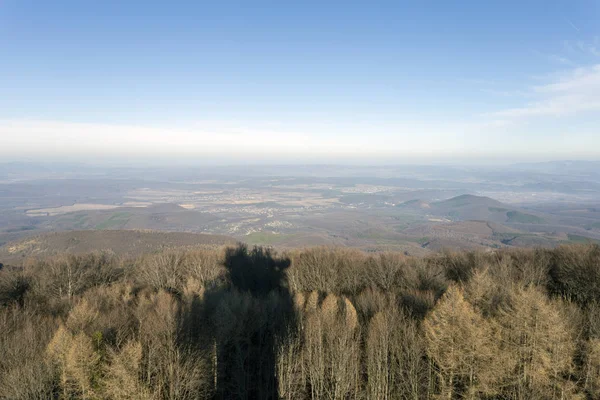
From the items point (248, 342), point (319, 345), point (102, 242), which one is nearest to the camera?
point (319, 345)

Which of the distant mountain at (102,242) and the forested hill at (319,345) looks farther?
the distant mountain at (102,242)

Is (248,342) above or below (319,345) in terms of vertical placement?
below

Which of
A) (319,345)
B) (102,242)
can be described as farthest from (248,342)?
(102,242)

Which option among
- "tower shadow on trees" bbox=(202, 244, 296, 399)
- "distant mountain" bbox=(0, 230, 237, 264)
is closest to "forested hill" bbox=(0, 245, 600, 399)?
"tower shadow on trees" bbox=(202, 244, 296, 399)

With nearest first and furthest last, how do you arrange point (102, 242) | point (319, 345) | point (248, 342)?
point (319, 345), point (248, 342), point (102, 242)

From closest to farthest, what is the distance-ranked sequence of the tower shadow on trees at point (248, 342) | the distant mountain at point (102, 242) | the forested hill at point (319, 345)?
the forested hill at point (319, 345) → the tower shadow on trees at point (248, 342) → the distant mountain at point (102, 242)

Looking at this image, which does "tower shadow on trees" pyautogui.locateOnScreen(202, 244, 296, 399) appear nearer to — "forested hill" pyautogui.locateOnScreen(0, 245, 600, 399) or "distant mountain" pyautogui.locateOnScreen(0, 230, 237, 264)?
"forested hill" pyautogui.locateOnScreen(0, 245, 600, 399)

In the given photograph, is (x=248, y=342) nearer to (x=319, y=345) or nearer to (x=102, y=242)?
(x=319, y=345)

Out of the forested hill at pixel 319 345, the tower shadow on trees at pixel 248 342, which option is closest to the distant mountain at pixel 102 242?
the forested hill at pixel 319 345

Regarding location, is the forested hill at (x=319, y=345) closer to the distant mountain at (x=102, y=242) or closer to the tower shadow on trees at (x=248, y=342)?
the tower shadow on trees at (x=248, y=342)

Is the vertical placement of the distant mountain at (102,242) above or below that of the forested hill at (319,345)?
below

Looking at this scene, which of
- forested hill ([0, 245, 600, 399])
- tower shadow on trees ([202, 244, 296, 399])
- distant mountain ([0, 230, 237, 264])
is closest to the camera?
forested hill ([0, 245, 600, 399])
